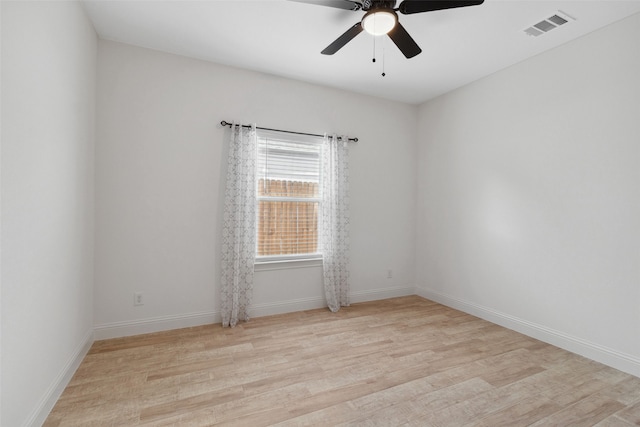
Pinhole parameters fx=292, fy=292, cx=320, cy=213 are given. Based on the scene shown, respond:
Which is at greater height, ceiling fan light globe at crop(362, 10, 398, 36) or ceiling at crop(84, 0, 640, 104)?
ceiling at crop(84, 0, 640, 104)

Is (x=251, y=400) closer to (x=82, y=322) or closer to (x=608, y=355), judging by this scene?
(x=82, y=322)

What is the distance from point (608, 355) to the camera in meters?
2.46

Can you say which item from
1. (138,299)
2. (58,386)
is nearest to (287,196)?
(138,299)

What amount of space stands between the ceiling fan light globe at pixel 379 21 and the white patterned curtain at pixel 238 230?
5.73 feet

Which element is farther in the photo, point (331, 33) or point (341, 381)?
point (331, 33)

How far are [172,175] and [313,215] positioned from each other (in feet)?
5.59

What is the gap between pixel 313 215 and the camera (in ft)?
12.6

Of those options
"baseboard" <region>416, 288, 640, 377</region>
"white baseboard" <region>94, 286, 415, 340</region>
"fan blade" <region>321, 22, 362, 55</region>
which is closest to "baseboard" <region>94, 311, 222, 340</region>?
"white baseboard" <region>94, 286, 415, 340</region>

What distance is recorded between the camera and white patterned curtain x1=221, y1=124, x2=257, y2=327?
10.5 ft

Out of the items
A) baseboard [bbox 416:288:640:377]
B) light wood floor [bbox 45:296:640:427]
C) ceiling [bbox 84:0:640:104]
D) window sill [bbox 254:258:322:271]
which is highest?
ceiling [bbox 84:0:640:104]

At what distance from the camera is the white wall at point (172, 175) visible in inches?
111

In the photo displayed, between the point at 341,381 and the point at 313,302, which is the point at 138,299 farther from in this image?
the point at 341,381

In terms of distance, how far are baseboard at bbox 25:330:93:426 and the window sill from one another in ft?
5.44

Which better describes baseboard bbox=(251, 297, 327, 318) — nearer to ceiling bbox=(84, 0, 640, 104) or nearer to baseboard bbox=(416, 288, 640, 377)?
baseboard bbox=(416, 288, 640, 377)
